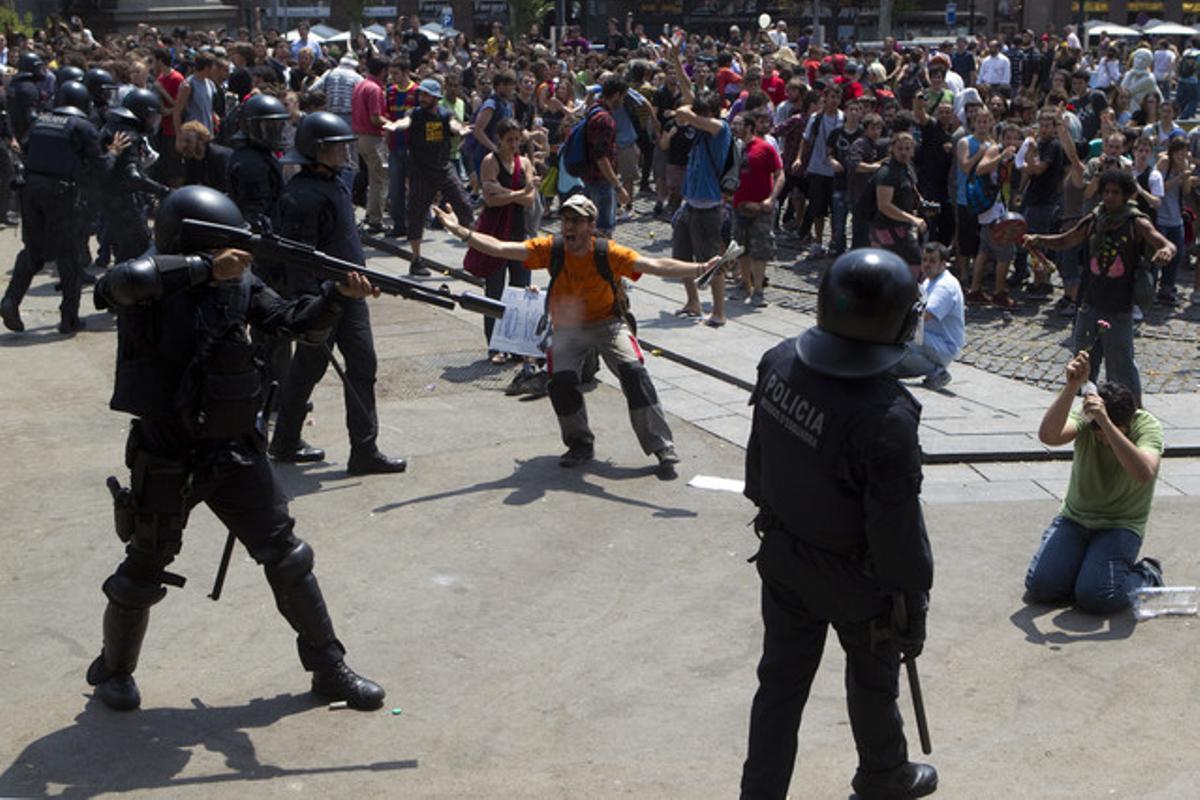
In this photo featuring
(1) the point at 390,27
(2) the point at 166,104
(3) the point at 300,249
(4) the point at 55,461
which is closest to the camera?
(3) the point at 300,249

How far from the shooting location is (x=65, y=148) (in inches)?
481

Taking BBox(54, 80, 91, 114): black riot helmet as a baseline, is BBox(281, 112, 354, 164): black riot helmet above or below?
above

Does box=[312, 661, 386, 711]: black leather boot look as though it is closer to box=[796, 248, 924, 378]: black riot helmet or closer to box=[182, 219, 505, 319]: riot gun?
box=[182, 219, 505, 319]: riot gun

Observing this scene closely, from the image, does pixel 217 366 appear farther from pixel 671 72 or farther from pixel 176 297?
pixel 671 72

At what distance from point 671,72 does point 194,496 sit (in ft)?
43.8

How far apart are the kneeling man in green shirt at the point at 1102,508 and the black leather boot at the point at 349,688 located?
2963 millimetres

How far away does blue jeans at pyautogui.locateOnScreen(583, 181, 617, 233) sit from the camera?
13.6 metres

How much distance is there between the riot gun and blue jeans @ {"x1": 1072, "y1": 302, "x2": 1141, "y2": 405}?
188 inches

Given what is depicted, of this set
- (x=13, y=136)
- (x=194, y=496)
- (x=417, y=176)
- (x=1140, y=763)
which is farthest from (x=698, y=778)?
(x=13, y=136)

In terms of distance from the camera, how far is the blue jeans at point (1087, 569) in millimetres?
6656

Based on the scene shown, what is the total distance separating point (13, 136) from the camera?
57.0 feet

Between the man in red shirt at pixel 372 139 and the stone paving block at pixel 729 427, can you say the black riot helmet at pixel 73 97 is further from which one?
the stone paving block at pixel 729 427

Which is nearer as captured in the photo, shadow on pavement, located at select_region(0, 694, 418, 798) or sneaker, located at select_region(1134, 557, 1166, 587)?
shadow on pavement, located at select_region(0, 694, 418, 798)

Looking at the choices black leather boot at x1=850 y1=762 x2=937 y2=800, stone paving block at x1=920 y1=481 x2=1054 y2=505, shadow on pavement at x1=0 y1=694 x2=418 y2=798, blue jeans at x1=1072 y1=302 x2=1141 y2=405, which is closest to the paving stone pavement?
blue jeans at x1=1072 y1=302 x2=1141 y2=405
